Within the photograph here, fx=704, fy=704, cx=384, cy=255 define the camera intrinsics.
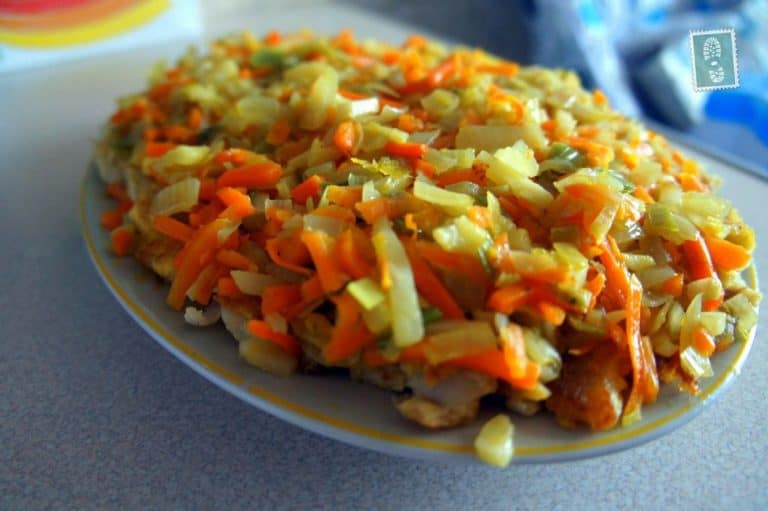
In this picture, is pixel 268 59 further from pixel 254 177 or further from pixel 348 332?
pixel 348 332

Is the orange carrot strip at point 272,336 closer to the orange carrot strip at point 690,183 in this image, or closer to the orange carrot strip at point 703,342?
the orange carrot strip at point 703,342

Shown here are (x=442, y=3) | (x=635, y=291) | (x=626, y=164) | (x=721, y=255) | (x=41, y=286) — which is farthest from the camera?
(x=442, y=3)

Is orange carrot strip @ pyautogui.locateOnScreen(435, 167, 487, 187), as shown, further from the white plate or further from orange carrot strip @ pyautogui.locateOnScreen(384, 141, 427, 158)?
the white plate

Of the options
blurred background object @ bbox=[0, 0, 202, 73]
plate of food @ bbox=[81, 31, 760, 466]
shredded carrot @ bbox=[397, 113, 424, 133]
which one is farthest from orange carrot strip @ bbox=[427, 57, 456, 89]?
blurred background object @ bbox=[0, 0, 202, 73]

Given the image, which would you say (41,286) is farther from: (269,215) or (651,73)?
(651,73)

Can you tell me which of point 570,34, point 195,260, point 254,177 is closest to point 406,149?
point 254,177

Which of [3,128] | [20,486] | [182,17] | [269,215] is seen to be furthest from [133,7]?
[20,486]

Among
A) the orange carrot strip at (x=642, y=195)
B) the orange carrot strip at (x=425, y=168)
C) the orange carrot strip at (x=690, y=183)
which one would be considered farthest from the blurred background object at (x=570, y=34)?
the orange carrot strip at (x=425, y=168)
